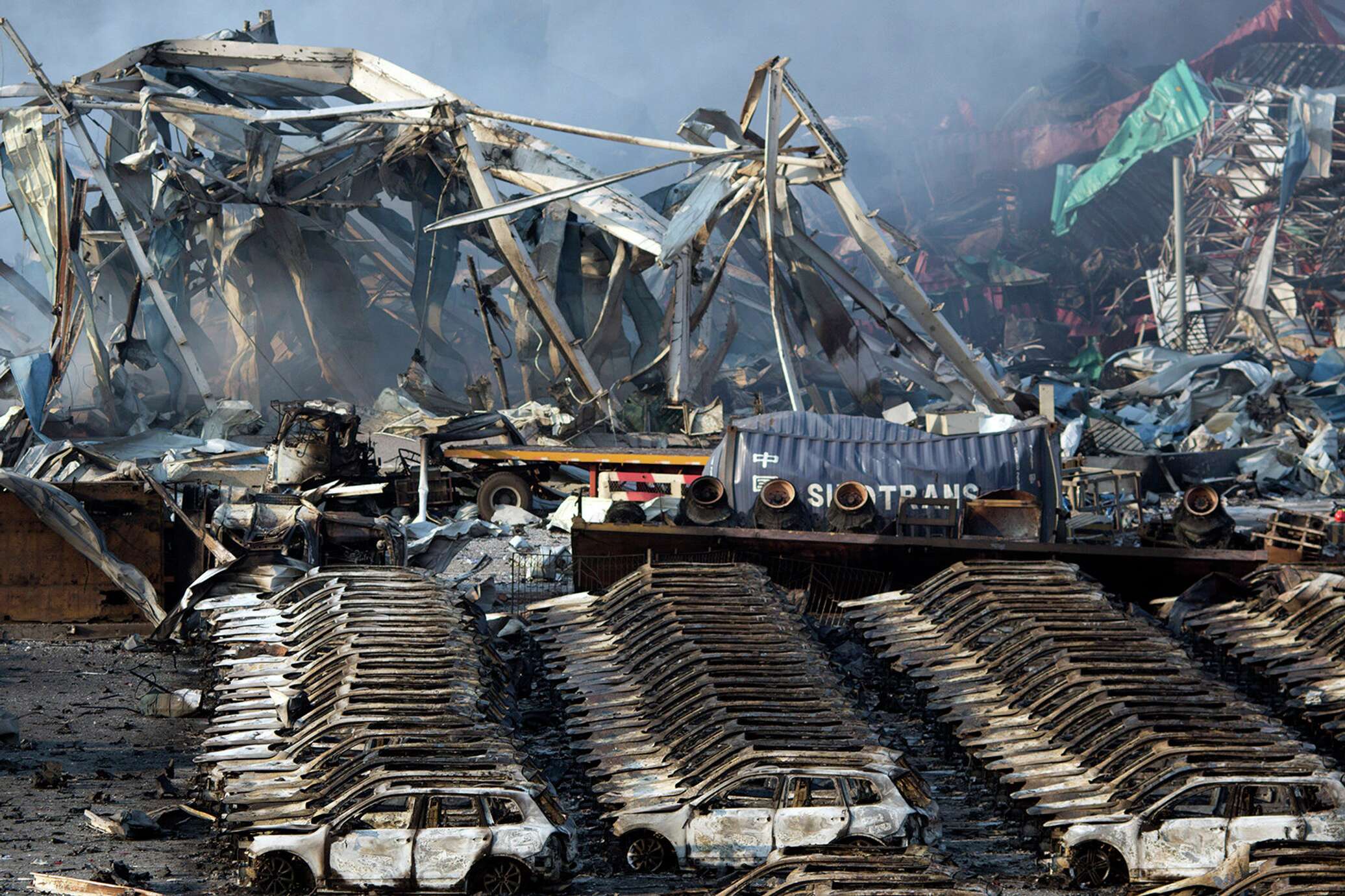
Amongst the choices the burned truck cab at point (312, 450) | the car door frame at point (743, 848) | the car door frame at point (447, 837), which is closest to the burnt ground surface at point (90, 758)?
the car door frame at point (447, 837)

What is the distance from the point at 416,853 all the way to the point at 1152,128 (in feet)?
255

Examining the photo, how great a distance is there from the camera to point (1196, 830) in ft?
42.8

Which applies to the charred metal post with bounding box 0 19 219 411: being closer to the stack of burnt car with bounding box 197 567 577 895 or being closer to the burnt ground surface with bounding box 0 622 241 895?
the burnt ground surface with bounding box 0 622 241 895

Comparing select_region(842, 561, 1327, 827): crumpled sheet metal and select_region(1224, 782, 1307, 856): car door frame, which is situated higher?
select_region(842, 561, 1327, 827): crumpled sheet metal

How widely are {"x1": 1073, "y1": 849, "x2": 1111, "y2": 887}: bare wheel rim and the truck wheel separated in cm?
1886

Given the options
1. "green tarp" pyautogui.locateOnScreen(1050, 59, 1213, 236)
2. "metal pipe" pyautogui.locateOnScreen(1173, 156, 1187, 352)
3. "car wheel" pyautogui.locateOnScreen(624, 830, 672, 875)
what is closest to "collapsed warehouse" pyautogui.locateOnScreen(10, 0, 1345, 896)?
"car wheel" pyautogui.locateOnScreen(624, 830, 672, 875)

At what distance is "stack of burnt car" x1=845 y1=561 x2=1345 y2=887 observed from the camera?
1316 centimetres

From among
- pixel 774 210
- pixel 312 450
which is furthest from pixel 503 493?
pixel 774 210

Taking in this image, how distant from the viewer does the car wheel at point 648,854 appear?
1340 centimetres

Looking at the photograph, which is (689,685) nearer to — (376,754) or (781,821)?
(781,821)

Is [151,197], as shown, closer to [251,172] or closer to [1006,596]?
[251,172]

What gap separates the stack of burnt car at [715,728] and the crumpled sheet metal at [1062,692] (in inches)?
57.2

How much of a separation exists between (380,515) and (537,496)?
4.18 meters

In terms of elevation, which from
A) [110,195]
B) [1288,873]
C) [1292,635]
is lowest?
[1288,873]
